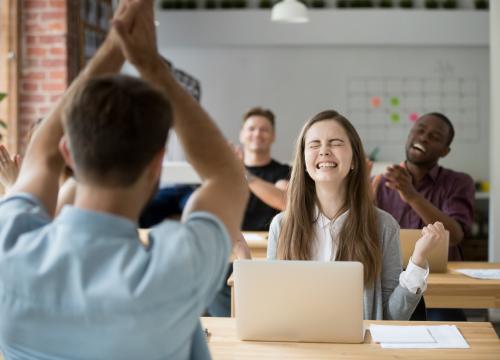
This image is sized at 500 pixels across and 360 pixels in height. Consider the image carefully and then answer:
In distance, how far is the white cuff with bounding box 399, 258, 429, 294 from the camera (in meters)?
2.52

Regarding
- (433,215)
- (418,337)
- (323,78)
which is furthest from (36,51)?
(418,337)

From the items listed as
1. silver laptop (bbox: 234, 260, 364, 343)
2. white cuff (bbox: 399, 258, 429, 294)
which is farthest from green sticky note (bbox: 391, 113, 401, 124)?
silver laptop (bbox: 234, 260, 364, 343)

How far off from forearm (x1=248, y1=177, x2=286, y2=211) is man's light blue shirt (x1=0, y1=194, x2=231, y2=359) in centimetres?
339

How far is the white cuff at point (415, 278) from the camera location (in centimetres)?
252

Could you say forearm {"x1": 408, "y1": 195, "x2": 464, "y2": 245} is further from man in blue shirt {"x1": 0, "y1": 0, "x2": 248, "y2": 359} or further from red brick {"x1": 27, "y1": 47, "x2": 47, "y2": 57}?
red brick {"x1": 27, "y1": 47, "x2": 47, "y2": 57}

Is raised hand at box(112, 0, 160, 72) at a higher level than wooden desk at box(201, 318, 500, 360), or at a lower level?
higher

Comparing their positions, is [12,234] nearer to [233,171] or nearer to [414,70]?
[233,171]

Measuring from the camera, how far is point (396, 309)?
2617 millimetres

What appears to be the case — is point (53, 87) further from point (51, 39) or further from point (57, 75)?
point (51, 39)

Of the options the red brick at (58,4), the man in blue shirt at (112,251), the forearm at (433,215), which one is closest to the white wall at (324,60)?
the red brick at (58,4)

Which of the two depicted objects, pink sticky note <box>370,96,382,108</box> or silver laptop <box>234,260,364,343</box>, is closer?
silver laptop <box>234,260,364,343</box>

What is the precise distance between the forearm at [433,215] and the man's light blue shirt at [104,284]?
2933mm

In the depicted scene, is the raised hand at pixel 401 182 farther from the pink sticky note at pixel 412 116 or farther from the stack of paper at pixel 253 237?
the pink sticky note at pixel 412 116

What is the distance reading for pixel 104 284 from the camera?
1023mm
